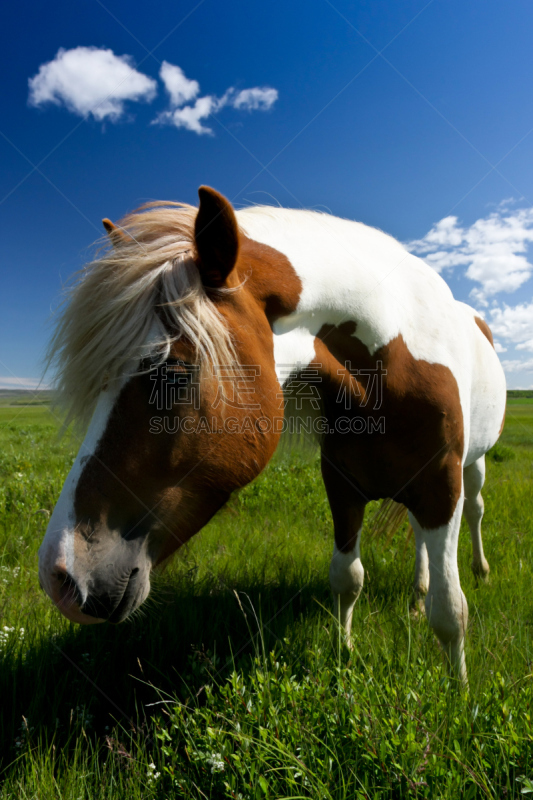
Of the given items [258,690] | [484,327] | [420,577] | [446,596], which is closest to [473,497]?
[420,577]

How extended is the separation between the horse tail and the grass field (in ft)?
0.77

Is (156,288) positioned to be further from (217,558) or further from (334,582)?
(217,558)

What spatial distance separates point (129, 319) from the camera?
1.52 meters

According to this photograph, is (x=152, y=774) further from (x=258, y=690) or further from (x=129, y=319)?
(x=129, y=319)

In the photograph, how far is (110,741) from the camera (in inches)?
67.2

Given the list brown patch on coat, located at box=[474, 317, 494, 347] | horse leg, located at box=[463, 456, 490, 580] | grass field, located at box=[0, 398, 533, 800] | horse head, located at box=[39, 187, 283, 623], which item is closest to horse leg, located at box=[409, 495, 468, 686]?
grass field, located at box=[0, 398, 533, 800]

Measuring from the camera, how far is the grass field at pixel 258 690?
1401 millimetres

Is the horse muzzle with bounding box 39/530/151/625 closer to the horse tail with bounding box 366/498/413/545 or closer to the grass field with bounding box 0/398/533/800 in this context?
the grass field with bounding box 0/398/533/800

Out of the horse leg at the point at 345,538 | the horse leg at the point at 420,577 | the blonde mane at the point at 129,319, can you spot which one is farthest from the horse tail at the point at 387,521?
the blonde mane at the point at 129,319

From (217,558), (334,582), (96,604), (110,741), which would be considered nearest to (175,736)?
(110,741)

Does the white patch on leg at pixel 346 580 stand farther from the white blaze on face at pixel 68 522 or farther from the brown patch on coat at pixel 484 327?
the brown patch on coat at pixel 484 327

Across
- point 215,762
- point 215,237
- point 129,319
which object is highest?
point 215,237

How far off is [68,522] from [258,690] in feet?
3.46

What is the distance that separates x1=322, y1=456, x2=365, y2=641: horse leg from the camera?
275cm
